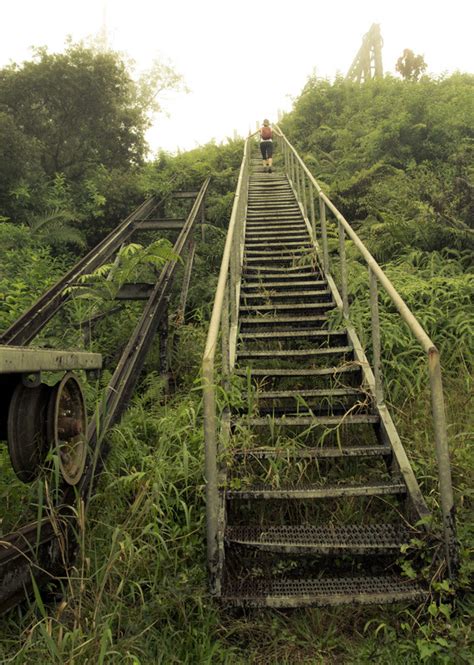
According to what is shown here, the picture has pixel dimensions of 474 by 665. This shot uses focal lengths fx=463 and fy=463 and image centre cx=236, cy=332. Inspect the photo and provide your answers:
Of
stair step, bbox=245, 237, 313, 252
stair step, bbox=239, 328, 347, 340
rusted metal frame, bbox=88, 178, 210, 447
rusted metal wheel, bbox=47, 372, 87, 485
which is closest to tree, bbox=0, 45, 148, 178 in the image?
stair step, bbox=245, 237, 313, 252

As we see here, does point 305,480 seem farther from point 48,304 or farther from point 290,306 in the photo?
point 48,304

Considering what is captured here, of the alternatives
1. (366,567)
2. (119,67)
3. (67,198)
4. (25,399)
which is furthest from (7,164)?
(366,567)

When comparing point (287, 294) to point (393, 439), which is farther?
point (287, 294)

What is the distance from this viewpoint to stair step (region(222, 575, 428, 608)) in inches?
90.4

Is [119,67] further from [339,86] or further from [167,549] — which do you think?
[167,549]

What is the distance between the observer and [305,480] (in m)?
3.24

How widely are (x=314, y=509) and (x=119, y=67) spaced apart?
37.4 feet

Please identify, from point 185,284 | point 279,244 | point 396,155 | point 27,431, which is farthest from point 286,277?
point 396,155

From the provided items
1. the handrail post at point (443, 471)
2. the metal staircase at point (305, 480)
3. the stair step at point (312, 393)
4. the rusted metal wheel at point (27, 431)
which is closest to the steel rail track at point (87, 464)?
the rusted metal wheel at point (27, 431)

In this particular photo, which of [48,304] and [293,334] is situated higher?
[48,304]

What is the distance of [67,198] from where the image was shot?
367 inches

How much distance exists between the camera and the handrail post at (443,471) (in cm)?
236

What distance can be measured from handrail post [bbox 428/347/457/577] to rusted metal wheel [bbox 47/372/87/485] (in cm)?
201

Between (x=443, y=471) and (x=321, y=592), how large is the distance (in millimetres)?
883
